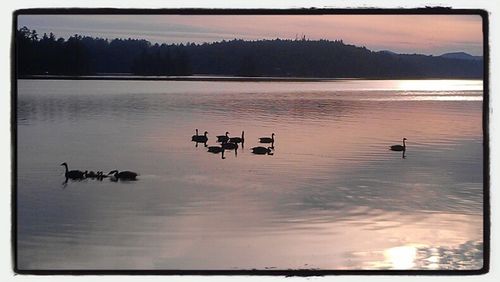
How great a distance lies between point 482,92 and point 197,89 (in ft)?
2.36

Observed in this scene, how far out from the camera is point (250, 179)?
7.41ft

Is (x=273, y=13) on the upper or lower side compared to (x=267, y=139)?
upper

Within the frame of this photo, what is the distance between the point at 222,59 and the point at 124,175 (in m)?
0.39

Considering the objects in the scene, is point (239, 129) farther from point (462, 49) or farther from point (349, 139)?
point (462, 49)

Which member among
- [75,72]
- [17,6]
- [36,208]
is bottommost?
[36,208]

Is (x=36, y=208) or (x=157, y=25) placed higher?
(x=157, y=25)

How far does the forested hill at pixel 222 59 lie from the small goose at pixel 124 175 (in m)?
0.26

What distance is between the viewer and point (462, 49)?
7.32 feet

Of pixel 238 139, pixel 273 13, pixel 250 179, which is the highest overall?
pixel 273 13

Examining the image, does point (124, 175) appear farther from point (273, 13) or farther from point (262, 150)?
point (273, 13)

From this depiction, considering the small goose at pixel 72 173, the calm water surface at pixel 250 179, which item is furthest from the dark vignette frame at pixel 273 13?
the small goose at pixel 72 173

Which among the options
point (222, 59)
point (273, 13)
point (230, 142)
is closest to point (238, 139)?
point (230, 142)

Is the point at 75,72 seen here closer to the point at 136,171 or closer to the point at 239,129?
the point at 136,171

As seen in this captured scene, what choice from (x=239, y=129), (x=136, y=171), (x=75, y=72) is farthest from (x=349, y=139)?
(x=75, y=72)
